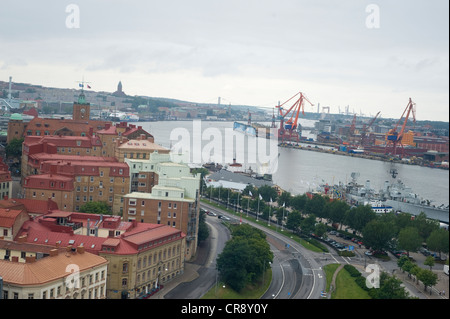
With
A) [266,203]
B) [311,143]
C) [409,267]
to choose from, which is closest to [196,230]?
[409,267]

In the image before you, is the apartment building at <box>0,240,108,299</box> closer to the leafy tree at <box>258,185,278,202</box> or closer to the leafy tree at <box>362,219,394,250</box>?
the leafy tree at <box>362,219,394,250</box>

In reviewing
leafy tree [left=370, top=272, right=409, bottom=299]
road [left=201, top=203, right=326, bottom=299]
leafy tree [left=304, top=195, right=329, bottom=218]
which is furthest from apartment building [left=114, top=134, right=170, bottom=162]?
leafy tree [left=370, top=272, right=409, bottom=299]

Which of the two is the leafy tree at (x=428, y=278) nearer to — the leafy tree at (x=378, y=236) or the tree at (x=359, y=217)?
the leafy tree at (x=378, y=236)

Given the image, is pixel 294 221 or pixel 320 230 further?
pixel 294 221

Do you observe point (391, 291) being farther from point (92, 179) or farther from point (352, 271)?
point (92, 179)

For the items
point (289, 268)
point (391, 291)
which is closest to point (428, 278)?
point (391, 291)
